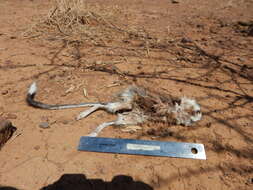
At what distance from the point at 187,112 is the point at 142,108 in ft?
1.62

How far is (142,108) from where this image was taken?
2193mm

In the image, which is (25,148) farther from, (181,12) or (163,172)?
(181,12)

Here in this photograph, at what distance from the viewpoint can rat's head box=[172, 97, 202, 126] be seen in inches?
80.4

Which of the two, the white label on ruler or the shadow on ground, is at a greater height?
the white label on ruler

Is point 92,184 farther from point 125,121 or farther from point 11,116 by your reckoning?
point 11,116

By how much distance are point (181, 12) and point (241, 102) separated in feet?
15.9

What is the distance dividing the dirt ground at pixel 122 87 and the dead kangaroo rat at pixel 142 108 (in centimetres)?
8

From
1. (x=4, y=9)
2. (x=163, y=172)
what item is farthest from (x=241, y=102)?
(x=4, y=9)

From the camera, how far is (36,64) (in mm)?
3090

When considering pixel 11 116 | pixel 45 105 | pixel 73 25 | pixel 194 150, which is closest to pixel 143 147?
pixel 194 150

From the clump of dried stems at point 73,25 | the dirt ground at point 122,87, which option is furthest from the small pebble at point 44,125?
the clump of dried stems at point 73,25

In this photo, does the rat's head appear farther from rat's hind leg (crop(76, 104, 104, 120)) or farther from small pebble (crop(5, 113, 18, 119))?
small pebble (crop(5, 113, 18, 119))

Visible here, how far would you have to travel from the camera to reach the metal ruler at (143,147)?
1.74 meters

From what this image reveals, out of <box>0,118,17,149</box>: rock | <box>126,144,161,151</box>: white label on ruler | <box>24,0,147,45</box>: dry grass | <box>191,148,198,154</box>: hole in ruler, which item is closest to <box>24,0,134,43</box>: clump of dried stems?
<box>24,0,147,45</box>: dry grass
